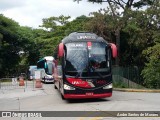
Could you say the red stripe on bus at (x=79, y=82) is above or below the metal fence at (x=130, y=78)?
above

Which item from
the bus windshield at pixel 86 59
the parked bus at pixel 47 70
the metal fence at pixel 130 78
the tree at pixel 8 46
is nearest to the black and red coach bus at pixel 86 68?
the bus windshield at pixel 86 59

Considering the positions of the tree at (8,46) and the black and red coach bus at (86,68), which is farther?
the tree at (8,46)

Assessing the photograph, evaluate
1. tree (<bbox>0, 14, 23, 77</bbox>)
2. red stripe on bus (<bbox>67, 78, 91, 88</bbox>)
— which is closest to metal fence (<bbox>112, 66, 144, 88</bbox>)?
red stripe on bus (<bbox>67, 78, 91, 88</bbox>)

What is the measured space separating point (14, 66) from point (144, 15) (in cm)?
3693

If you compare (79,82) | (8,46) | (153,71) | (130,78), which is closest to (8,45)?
(8,46)

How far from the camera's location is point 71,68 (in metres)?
19.2

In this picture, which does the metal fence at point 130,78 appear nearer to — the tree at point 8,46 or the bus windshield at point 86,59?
the bus windshield at point 86,59

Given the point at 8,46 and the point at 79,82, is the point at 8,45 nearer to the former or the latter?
the point at 8,46

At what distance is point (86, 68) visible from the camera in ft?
62.8

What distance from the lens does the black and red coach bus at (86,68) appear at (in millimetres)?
18969

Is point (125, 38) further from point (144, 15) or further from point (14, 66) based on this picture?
point (14, 66)

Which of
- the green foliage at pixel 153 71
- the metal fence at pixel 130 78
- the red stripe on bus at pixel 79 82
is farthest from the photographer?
the metal fence at pixel 130 78

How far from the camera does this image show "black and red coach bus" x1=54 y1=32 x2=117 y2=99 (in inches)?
747

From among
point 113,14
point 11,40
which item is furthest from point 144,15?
point 11,40
